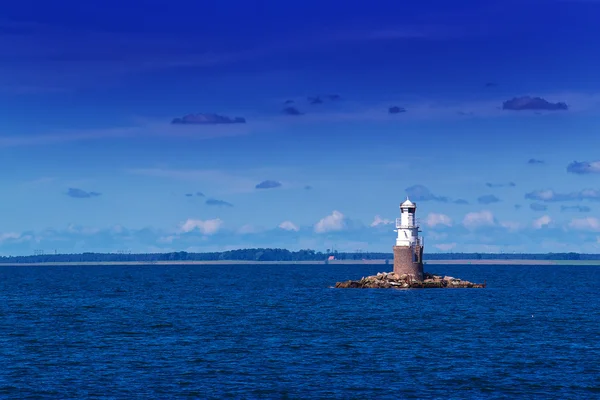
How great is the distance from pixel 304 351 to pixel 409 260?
58.8 metres

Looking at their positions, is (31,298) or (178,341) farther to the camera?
(31,298)

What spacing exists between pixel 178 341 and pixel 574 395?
31.6m

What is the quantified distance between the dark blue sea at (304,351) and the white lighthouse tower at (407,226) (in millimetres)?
13464

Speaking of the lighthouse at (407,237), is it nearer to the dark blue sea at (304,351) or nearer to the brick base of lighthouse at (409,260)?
the brick base of lighthouse at (409,260)

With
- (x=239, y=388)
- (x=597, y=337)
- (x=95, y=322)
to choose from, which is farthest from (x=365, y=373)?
(x=95, y=322)

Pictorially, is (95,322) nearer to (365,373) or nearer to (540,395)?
(365,373)

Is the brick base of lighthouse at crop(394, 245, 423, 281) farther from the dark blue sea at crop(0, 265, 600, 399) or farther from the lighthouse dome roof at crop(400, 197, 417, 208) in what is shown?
the dark blue sea at crop(0, 265, 600, 399)

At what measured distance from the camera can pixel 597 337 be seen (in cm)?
6675

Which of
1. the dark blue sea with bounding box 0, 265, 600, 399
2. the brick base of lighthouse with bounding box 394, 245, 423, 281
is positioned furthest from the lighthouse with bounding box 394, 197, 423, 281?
the dark blue sea with bounding box 0, 265, 600, 399

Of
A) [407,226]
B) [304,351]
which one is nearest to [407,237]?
[407,226]

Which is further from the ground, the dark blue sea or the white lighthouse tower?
the white lighthouse tower

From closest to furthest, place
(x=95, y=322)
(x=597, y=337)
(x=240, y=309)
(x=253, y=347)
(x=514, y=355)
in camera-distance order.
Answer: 1. (x=514, y=355)
2. (x=253, y=347)
3. (x=597, y=337)
4. (x=95, y=322)
5. (x=240, y=309)

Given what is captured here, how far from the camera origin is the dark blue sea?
44.0m

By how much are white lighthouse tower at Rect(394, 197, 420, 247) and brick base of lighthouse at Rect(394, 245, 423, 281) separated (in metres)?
0.81
